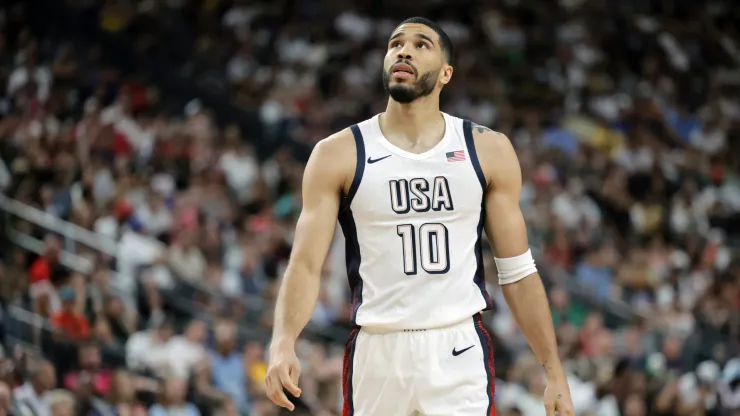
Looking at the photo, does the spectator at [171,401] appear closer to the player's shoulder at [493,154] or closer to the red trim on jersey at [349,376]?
the red trim on jersey at [349,376]

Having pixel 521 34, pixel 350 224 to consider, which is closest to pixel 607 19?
pixel 521 34

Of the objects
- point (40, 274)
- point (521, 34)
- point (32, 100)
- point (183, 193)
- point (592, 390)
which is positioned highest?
point (521, 34)

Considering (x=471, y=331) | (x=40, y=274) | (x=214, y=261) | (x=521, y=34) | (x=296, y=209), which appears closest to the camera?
(x=471, y=331)

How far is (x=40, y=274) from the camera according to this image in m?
11.3

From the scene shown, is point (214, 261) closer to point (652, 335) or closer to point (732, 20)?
point (652, 335)

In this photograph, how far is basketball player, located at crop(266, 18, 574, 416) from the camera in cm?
523

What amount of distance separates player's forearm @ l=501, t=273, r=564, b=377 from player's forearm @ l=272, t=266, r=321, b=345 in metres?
0.89

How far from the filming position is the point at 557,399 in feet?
17.4

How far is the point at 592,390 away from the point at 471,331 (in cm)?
680

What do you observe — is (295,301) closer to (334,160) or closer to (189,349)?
(334,160)

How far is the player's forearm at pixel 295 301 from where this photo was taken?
521cm

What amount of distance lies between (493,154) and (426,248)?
0.53m

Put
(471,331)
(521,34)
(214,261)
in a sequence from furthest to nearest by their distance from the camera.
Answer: (521,34) < (214,261) < (471,331)

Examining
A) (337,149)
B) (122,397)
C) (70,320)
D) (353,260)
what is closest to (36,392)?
(122,397)
